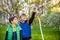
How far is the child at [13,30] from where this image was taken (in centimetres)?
331

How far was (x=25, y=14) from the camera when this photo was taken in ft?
11.0

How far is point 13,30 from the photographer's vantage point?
3324mm

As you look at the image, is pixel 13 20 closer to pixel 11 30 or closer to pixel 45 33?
pixel 11 30

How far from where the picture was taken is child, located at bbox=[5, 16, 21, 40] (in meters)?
3.31

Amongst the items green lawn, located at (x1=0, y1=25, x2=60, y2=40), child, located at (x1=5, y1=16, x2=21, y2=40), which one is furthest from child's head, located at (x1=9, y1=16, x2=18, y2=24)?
green lawn, located at (x1=0, y1=25, x2=60, y2=40)

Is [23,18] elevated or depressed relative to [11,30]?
elevated

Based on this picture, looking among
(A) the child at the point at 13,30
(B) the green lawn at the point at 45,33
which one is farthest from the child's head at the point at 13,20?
(B) the green lawn at the point at 45,33

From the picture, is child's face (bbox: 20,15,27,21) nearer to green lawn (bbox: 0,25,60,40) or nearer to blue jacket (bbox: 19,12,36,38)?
blue jacket (bbox: 19,12,36,38)

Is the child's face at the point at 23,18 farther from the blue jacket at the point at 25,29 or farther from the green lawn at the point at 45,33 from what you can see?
the green lawn at the point at 45,33

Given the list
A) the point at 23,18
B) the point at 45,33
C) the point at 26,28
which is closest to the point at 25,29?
the point at 26,28

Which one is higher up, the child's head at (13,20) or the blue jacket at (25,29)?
the child's head at (13,20)

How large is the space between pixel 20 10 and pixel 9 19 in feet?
0.54

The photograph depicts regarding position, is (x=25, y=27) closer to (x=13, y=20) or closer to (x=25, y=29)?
(x=25, y=29)

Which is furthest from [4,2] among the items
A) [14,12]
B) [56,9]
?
[56,9]
